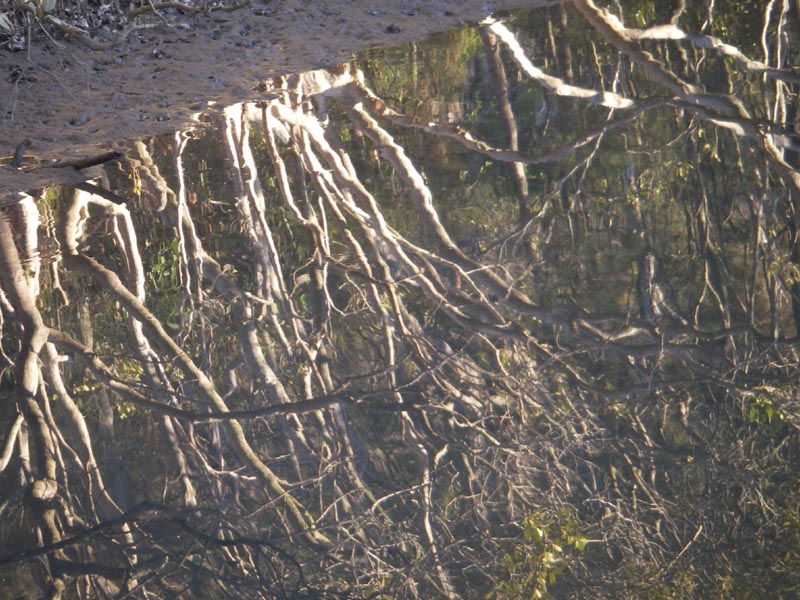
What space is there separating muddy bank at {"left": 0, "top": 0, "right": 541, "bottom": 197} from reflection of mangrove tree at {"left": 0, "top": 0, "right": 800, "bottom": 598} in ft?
1.03

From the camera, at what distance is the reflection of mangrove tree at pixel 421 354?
2453mm

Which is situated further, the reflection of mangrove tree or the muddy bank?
the muddy bank

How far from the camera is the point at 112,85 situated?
5465 millimetres

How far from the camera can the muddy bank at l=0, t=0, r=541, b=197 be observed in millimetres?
4855

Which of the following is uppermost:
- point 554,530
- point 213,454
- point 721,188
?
point 721,188

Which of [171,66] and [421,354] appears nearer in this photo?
[421,354]

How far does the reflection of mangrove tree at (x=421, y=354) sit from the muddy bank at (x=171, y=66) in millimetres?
315

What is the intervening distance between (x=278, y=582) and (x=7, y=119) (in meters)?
3.65

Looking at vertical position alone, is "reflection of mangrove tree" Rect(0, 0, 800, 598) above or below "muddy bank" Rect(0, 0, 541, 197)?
below

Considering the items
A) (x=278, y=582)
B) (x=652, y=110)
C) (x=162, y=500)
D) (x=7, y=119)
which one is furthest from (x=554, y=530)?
(x=7, y=119)

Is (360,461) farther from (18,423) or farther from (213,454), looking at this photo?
(18,423)

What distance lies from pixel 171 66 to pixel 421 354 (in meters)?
3.33

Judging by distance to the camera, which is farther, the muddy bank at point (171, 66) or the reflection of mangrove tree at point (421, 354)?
the muddy bank at point (171, 66)

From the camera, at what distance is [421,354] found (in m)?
3.15
